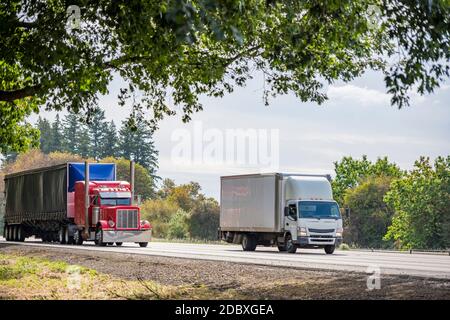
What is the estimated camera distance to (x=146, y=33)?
18562mm

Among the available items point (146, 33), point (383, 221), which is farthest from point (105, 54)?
point (383, 221)

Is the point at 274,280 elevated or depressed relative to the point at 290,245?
depressed

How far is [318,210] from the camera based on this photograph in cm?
3794

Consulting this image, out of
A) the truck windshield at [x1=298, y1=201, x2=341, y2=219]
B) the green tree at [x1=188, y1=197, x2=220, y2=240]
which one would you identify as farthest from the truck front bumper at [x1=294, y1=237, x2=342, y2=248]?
the green tree at [x1=188, y1=197, x2=220, y2=240]

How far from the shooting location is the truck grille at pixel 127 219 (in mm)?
43969

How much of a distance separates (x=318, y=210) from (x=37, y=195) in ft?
60.2

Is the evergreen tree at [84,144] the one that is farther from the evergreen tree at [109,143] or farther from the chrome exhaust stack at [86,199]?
the chrome exhaust stack at [86,199]

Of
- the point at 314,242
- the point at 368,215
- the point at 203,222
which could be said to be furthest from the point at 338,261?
the point at 368,215

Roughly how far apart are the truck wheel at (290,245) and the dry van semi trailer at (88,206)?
365 inches

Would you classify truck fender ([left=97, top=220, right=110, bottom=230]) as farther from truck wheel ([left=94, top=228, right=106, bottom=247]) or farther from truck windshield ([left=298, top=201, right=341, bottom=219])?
truck windshield ([left=298, top=201, right=341, bottom=219])

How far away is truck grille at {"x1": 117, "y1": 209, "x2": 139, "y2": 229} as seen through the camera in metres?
44.0

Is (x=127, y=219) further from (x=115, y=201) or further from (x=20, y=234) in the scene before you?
(x=20, y=234)

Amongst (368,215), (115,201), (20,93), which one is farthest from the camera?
(368,215)

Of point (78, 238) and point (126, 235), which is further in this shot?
point (78, 238)
